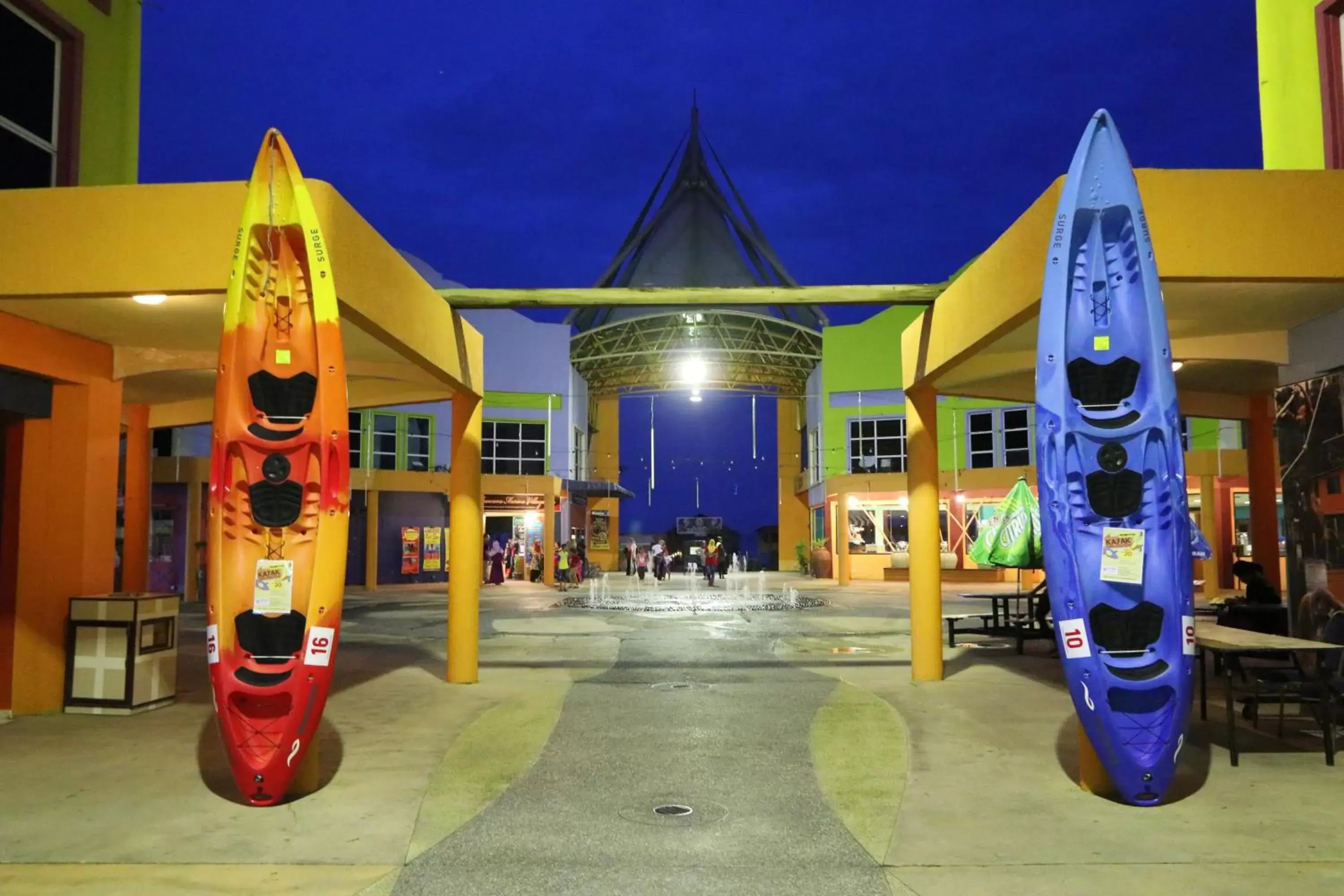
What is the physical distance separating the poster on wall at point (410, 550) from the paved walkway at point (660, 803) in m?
19.3

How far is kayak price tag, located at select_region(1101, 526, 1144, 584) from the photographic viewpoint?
5.83 metres

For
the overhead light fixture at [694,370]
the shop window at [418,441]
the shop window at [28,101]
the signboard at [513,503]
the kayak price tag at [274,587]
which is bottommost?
the kayak price tag at [274,587]

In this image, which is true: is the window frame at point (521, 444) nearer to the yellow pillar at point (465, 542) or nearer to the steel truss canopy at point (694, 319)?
the steel truss canopy at point (694, 319)

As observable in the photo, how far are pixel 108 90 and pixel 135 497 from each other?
21.6ft

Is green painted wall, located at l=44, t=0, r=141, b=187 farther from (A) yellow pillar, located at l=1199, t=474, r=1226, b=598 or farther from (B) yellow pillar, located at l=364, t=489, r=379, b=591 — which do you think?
(A) yellow pillar, located at l=1199, t=474, r=1226, b=598

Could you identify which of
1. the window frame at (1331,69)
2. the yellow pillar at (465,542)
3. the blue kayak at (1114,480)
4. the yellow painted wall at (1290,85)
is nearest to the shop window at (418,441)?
the yellow pillar at (465,542)

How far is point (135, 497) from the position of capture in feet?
48.6

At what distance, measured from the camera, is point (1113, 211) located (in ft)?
19.9

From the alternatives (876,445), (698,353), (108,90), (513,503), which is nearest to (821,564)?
(876,445)

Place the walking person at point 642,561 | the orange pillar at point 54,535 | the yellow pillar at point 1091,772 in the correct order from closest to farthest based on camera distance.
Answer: the yellow pillar at point 1091,772
the orange pillar at point 54,535
the walking person at point 642,561

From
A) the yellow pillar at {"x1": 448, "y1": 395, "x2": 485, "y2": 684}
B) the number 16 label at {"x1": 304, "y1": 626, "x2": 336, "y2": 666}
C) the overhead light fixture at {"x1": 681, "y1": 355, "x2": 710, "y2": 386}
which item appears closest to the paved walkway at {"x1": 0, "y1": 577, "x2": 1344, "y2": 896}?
the yellow pillar at {"x1": 448, "y1": 395, "x2": 485, "y2": 684}

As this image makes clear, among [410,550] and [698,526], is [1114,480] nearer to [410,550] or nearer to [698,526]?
[410,550]

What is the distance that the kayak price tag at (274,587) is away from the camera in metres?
5.87

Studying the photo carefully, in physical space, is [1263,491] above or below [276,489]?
above
